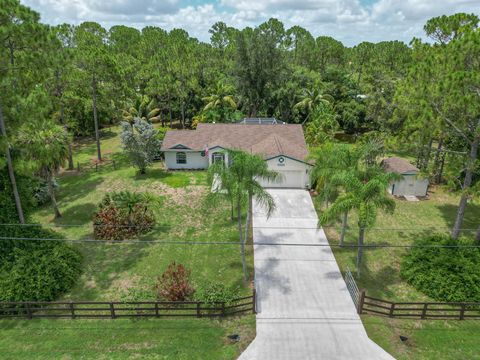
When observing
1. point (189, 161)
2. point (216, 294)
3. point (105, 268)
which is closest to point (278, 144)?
point (189, 161)

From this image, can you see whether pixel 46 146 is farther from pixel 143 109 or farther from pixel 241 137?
pixel 143 109

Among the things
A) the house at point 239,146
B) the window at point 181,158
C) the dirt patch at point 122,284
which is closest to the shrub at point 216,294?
the dirt patch at point 122,284

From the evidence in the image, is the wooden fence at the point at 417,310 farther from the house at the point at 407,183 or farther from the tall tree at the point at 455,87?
the house at the point at 407,183

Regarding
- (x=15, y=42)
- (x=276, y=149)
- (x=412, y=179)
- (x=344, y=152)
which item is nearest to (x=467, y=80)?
(x=344, y=152)

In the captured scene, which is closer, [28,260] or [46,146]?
[28,260]

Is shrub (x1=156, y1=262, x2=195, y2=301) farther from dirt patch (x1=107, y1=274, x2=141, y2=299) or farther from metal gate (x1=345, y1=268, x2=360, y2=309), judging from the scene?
metal gate (x1=345, y1=268, x2=360, y2=309)

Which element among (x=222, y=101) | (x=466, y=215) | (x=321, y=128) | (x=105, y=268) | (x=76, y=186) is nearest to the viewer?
(x=105, y=268)

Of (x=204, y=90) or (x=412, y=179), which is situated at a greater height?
(x=204, y=90)

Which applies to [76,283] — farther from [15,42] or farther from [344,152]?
[344,152]
